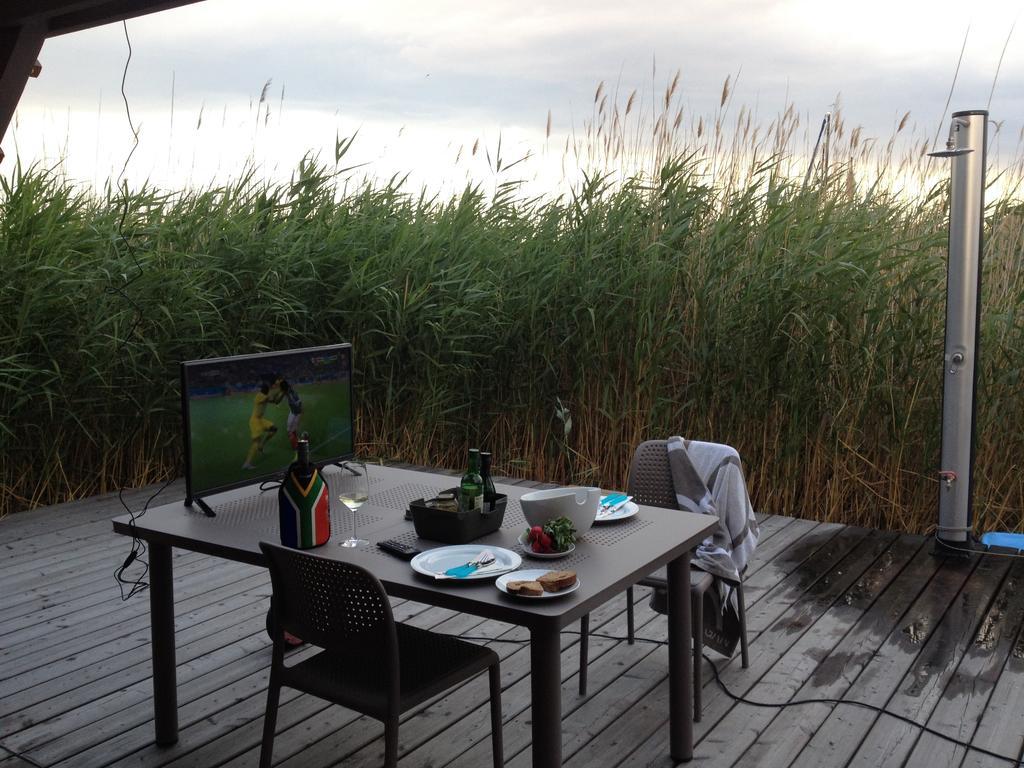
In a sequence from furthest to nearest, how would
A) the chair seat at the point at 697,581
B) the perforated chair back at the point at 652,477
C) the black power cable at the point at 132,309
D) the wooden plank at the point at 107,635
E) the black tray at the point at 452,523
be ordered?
the black power cable at the point at 132,309 → the wooden plank at the point at 107,635 → the perforated chair back at the point at 652,477 → the chair seat at the point at 697,581 → the black tray at the point at 452,523

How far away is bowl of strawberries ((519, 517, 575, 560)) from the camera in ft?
6.51

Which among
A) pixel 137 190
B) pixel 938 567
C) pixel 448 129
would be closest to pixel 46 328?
pixel 137 190

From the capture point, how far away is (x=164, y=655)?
8.09 feet

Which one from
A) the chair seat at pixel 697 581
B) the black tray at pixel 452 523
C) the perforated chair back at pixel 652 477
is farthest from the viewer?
the perforated chair back at pixel 652 477

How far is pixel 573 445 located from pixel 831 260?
1.73 meters

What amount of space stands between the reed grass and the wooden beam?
91.5 inches

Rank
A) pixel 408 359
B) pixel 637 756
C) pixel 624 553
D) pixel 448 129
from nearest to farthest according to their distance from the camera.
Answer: pixel 624 553 → pixel 637 756 → pixel 408 359 → pixel 448 129

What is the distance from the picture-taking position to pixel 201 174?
5.79m

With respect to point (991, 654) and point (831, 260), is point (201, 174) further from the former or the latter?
point (991, 654)

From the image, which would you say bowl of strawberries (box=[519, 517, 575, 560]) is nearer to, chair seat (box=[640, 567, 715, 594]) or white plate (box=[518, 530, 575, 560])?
white plate (box=[518, 530, 575, 560])

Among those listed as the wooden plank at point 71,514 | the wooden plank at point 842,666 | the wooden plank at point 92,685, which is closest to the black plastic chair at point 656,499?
the wooden plank at point 842,666

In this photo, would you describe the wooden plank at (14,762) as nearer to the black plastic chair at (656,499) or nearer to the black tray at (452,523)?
the black tray at (452,523)

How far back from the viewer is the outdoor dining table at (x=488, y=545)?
5.73 feet

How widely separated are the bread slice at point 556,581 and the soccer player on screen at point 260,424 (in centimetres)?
97
